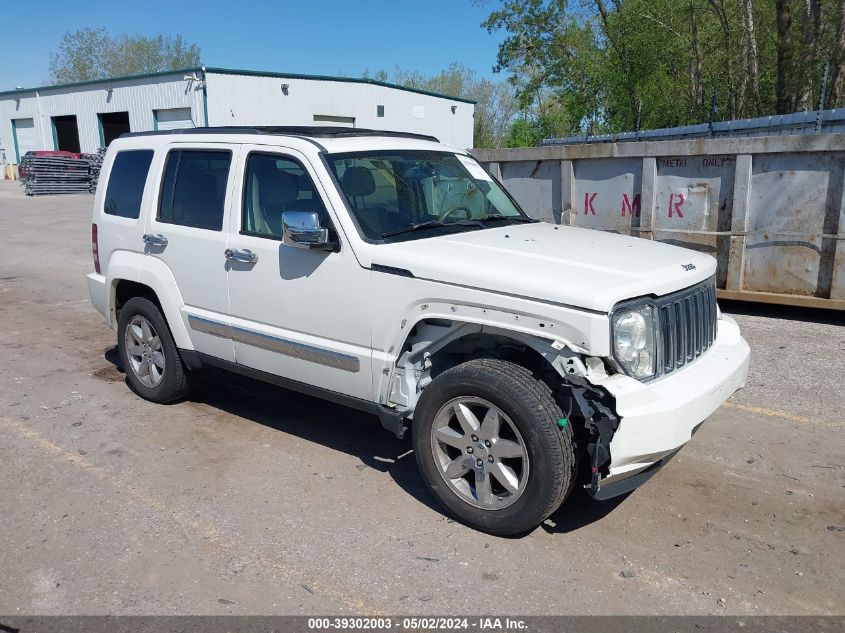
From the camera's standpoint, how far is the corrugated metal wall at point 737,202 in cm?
723

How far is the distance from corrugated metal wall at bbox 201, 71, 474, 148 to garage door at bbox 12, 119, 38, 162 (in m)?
17.1

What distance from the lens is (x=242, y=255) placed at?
15.3 ft

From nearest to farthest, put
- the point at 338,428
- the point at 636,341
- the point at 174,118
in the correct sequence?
the point at 636,341 < the point at 338,428 < the point at 174,118

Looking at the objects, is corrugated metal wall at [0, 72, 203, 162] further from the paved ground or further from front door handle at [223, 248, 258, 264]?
front door handle at [223, 248, 258, 264]

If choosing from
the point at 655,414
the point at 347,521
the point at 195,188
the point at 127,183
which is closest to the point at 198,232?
the point at 195,188

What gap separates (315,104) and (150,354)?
29207 millimetres

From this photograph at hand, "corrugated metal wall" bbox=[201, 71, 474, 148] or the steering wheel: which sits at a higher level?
"corrugated metal wall" bbox=[201, 71, 474, 148]

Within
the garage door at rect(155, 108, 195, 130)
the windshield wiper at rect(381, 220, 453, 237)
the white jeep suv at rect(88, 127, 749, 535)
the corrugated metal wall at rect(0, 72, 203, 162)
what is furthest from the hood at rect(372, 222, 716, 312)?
the garage door at rect(155, 108, 195, 130)

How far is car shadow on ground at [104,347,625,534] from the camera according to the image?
13.5 ft

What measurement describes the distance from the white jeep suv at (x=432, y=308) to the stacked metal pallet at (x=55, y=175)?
2899 centimetres

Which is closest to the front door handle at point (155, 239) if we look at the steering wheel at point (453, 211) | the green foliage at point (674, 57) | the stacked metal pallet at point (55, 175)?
the steering wheel at point (453, 211)

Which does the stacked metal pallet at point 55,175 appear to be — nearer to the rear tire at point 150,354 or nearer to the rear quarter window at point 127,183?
the rear quarter window at point 127,183

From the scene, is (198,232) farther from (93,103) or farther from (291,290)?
(93,103)

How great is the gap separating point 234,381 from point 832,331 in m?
5.84
